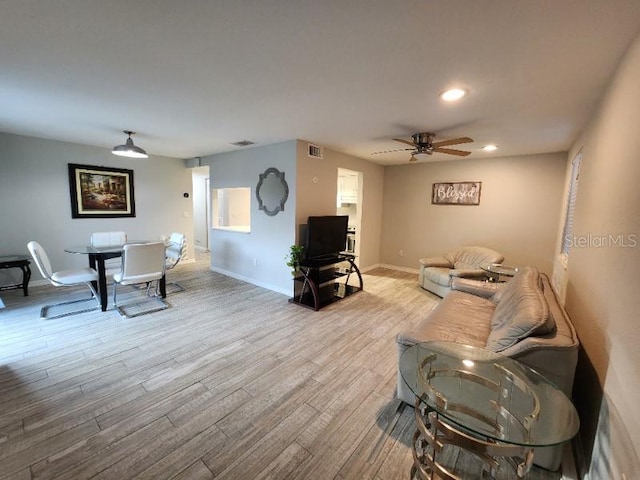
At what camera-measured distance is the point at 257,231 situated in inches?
189

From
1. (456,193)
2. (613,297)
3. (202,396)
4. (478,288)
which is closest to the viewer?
(613,297)

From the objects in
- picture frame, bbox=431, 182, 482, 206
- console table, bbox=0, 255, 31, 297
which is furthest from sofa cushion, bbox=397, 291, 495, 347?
console table, bbox=0, 255, 31, 297

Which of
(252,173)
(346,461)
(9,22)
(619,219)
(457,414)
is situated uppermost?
(9,22)

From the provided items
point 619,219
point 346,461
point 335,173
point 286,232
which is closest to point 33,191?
point 286,232

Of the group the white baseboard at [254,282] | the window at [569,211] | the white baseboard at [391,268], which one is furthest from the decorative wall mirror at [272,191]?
the window at [569,211]

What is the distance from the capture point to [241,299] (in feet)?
13.8

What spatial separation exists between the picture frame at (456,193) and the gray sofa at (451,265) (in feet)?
3.20

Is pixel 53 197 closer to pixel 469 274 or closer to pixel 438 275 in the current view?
pixel 438 275

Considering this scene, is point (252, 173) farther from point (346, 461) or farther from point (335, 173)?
point (346, 461)

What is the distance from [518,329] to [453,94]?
183 cm

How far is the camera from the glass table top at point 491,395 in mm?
1248

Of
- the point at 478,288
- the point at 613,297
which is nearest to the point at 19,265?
the point at 478,288

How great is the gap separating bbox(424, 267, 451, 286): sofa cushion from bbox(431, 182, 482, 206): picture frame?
1.53 m

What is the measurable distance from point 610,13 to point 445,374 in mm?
Answer: 1966
